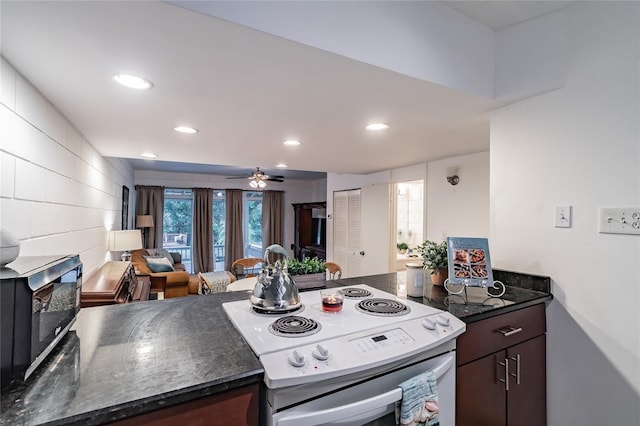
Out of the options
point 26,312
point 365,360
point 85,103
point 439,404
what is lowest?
point 439,404

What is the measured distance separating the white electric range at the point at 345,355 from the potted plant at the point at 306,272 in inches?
15.9

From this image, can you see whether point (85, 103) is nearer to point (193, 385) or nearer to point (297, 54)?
point (297, 54)

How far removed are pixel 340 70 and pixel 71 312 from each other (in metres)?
1.37

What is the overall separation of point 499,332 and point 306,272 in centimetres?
105

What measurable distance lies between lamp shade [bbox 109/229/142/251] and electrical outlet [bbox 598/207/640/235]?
4060 millimetres

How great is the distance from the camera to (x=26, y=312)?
29.2 inches

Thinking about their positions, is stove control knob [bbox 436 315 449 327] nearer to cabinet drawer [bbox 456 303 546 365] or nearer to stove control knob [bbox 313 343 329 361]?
cabinet drawer [bbox 456 303 546 365]

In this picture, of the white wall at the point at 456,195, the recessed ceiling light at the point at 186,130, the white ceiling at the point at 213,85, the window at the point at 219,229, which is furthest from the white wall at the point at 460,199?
the window at the point at 219,229

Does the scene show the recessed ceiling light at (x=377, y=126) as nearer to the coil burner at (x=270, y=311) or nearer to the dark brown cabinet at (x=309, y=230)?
the coil burner at (x=270, y=311)

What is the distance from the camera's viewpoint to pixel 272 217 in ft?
24.4

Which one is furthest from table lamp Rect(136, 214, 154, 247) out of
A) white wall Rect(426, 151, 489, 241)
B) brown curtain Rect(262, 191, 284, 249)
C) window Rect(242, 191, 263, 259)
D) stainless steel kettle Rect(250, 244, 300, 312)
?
stainless steel kettle Rect(250, 244, 300, 312)

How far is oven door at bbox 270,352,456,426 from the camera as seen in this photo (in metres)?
0.87

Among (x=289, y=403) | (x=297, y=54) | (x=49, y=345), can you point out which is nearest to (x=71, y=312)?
(x=49, y=345)

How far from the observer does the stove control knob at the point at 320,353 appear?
911 mm
